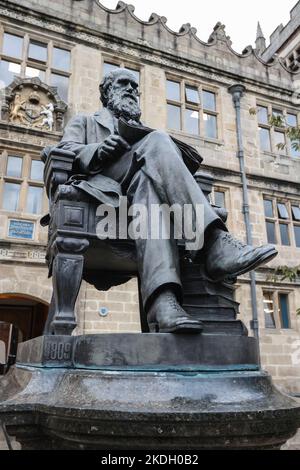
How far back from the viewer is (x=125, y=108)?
7.87 feet

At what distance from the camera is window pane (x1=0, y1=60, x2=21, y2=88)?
823cm

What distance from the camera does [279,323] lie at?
903cm

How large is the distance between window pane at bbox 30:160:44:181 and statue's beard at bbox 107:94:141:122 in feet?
19.4

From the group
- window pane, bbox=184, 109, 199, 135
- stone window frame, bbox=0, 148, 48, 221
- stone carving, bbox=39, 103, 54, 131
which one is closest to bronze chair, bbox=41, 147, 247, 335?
stone window frame, bbox=0, 148, 48, 221

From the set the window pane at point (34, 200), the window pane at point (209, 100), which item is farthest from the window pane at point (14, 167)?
the window pane at point (209, 100)

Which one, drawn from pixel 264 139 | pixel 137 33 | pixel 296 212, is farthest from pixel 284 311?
pixel 137 33

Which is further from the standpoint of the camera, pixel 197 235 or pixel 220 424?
pixel 197 235

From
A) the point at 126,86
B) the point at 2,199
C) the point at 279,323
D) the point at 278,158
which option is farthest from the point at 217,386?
the point at 278,158

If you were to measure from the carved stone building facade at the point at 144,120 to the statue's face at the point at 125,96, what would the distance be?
4.93 meters

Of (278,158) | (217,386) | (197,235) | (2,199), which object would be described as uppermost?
(278,158)

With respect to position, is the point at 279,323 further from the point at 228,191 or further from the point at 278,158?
the point at 278,158

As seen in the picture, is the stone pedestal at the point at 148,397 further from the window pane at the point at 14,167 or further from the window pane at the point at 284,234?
the window pane at the point at 284,234

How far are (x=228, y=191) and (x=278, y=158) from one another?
6.95 feet

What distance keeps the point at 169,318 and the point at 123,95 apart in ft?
5.14
